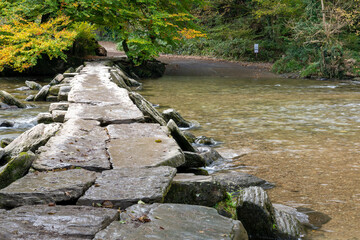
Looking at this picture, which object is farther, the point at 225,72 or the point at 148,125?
the point at 225,72

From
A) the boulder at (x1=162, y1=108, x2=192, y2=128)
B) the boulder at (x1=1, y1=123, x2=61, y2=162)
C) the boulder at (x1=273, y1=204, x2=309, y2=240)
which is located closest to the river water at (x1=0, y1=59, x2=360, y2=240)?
the boulder at (x1=273, y1=204, x2=309, y2=240)

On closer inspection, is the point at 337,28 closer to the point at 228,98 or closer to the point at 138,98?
the point at 228,98

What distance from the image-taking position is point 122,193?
9.85ft

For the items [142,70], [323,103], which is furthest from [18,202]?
[142,70]

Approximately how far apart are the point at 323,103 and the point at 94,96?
6933mm

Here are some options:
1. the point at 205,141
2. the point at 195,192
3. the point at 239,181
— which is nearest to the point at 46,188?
the point at 195,192

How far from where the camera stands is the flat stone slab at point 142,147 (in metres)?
3.75

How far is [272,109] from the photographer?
10531 millimetres

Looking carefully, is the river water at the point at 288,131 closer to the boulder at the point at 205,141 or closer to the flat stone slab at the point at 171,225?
the boulder at the point at 205,141

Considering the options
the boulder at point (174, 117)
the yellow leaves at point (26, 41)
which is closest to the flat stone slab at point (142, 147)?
the boulder at point (174, 117)

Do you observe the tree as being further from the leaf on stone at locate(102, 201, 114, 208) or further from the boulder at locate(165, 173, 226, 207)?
the leaf on stone at locate(102, 201, 114, 208)

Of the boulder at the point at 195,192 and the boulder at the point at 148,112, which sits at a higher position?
the boulder at the point at 148,112

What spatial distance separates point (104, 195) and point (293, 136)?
16.8ft

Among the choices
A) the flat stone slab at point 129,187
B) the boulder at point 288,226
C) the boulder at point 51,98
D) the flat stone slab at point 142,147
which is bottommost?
the boulder at point 288,226
